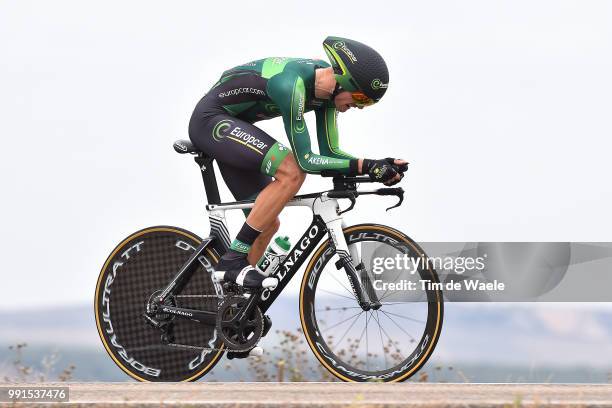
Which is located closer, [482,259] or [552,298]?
[482,259]

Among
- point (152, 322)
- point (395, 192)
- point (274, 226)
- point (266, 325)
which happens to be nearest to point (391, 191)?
point (395, 192)

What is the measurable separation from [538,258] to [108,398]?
Result: 5.26 metres

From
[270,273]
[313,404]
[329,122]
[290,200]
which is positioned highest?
[329,122]

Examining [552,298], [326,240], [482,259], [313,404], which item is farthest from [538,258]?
[313,404]

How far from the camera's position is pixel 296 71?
28.5ft

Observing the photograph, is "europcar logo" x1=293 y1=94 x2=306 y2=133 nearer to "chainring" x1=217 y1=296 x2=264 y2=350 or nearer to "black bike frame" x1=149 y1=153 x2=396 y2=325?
"black bike frame" x1=149 y1=153 x2=396 y2=325

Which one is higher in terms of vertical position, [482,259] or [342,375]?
A: [482,259]

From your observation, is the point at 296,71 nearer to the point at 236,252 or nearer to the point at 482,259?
the point at 236,252

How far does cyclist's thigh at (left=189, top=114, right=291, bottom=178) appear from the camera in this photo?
8.65 meters

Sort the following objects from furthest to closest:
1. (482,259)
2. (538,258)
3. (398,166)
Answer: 1. (538,258)
2. (482,259)
3. (398,166)

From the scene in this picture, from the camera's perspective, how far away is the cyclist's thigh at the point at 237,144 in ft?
28.4

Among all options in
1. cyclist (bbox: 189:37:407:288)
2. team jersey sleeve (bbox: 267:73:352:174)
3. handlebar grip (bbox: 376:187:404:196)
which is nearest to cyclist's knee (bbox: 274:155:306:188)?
cyclist (bbox: 189:37:407:288)

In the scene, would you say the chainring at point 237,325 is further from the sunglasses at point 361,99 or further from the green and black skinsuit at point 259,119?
the sunglasses at point 361,99

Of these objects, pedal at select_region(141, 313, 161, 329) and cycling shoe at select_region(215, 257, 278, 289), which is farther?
pedal at select_region(141, 313, 161, 329)
